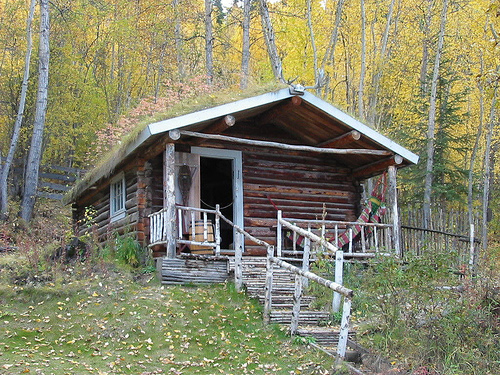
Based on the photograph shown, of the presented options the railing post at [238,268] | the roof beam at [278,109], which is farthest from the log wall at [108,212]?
the roof beam at [278,109]

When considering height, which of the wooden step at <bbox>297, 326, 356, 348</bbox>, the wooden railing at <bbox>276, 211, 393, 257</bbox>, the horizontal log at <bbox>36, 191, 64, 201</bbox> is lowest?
the wooden step at <bbox>297, 326, 356, 348</bbox>

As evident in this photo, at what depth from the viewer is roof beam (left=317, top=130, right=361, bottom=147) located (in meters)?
12.9

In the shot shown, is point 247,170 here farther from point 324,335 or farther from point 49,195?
point 49,195

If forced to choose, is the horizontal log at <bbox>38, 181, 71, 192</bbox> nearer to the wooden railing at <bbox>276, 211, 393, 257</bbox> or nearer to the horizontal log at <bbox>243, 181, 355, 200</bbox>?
the horizontal log at <bbox>243, 181, 355, 200</bbox>

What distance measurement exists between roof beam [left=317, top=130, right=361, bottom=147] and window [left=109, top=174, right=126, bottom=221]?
17.2 feet

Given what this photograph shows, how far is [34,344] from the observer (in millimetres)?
7762

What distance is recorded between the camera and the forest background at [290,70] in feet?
72.9

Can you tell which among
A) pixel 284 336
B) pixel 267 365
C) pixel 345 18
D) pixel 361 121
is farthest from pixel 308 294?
pixel 345 18

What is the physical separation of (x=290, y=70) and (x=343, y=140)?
14219 mm

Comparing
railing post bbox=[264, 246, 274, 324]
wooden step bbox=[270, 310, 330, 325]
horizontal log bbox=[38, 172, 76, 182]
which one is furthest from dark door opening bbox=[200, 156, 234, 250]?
horizontal log bbox=[38, 172, 76, 182]

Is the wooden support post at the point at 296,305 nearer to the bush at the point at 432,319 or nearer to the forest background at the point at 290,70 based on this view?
the bush at the point at 432,319

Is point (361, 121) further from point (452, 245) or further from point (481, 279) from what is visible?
point (481, 279)

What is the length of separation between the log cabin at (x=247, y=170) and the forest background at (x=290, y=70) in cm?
668

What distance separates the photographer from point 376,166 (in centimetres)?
1426
